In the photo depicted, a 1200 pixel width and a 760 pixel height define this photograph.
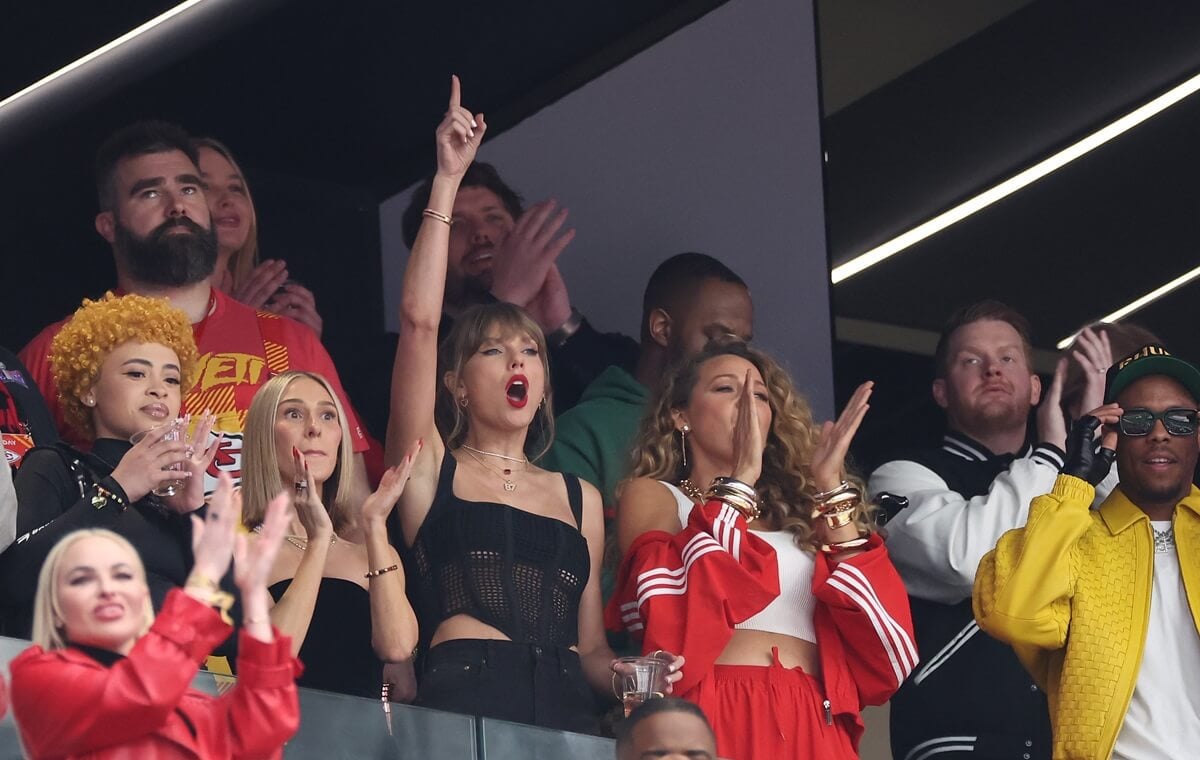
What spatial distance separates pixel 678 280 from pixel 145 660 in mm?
2660

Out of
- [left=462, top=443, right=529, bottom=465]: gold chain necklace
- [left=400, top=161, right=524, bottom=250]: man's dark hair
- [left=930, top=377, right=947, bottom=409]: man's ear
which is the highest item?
[left=400, top=161, right=524, bottom=250]: man's dark hair

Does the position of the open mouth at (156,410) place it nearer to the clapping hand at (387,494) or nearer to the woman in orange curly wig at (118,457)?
the woman in orange curly wig at (118,457)

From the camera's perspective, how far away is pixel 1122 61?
6582 millimetres

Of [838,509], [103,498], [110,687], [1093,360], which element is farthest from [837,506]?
[110,687]

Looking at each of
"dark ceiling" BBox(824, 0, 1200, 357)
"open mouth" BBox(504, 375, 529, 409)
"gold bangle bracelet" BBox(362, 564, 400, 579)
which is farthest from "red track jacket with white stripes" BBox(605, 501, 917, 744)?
"dark ceiling" BBox(824, 0, 1200, 357)

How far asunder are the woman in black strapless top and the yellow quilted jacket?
1180 millimetres

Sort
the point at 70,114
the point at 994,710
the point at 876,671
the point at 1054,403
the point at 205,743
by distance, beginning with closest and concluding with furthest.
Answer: the point at 205,743, the point at 876,671, the point at 994,710, the point at 1054,403, the point at 70,114

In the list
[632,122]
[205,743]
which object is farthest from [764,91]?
[205,743]

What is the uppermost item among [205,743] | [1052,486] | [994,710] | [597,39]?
[597,39]

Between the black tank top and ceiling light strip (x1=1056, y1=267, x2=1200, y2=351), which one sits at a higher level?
ceiling light strip (x1=1056, y1=267, x2=1200, y2=351)

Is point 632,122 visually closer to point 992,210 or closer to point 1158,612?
point 992,210

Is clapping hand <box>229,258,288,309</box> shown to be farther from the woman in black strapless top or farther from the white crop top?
the white crop top

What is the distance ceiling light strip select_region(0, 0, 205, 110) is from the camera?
588cm

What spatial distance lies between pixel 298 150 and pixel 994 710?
2806 mm
